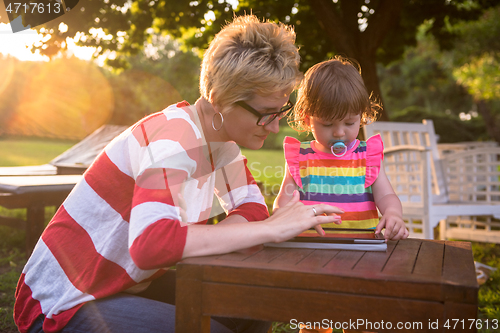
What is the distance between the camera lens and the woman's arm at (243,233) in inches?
48.9

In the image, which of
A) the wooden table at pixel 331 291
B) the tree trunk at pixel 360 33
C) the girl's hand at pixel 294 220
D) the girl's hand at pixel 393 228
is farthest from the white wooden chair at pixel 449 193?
the wooden table at pixel 331 291

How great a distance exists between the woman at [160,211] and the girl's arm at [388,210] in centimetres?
37

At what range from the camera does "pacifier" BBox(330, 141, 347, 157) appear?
2.13 metres

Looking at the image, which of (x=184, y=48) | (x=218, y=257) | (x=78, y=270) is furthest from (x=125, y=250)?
(x=184, y=48)

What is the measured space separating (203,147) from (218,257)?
20.5 inches

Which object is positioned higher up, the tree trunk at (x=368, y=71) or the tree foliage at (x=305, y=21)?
the tree foliage at (x=305, y=21)

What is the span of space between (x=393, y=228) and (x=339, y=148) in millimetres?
614

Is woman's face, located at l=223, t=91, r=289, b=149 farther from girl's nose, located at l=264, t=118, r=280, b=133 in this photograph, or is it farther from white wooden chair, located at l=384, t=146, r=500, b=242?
white wooden chair, located at l=384, t=146, r=500, b=242

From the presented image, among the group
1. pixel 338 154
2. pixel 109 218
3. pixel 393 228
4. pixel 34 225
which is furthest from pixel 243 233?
pixel 34 225

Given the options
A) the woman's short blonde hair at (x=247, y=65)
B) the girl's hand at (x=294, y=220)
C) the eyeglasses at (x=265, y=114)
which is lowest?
the girl's hand at (x=294, y=220)

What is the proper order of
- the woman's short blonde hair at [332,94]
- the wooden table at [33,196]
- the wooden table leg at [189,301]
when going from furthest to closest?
the wooden table at [33,196]
the woman's short blonde hair at [332,94]
the wooden table leg at [189,301]

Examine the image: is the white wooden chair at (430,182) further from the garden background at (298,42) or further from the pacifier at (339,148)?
the pacifier at (339,148)

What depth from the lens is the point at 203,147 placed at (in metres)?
1.61

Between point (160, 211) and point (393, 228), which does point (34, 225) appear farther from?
→ point (393, 228)
